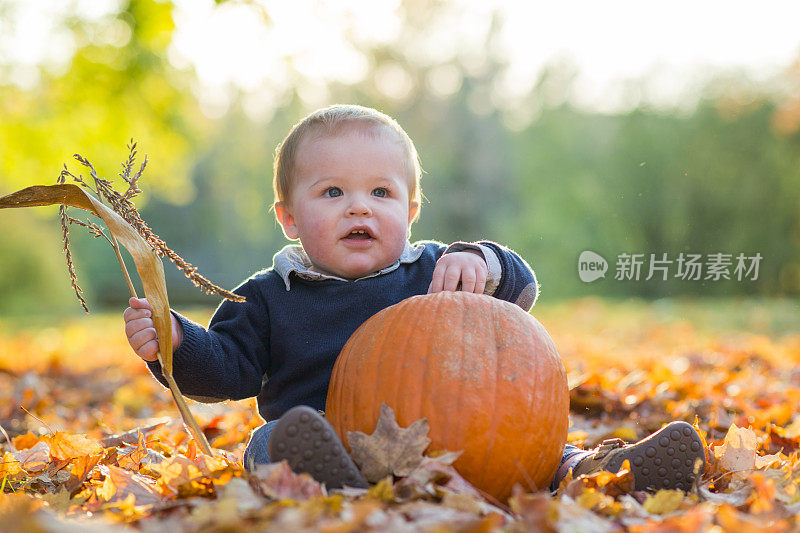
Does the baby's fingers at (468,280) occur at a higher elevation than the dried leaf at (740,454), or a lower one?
higher

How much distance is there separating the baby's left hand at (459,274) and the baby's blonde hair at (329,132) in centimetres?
38

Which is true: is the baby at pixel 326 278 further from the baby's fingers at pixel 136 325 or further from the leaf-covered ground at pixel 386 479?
the leaf-covered ground at pixel 386 479

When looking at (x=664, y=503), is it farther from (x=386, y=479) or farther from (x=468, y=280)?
(x=468, y=280)

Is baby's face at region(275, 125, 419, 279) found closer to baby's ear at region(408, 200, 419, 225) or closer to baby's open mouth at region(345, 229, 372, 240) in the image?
baby's open mouth at region(345, 229, 372, 240)

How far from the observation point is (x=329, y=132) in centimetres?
239

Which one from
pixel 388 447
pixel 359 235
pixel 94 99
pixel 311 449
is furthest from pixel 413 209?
pixel 94 99

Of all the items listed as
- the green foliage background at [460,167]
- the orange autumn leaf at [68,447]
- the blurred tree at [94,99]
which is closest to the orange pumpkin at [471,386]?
the orange autumn leaf at [68,447]

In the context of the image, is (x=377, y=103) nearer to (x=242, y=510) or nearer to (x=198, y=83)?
(x=198, y=83)

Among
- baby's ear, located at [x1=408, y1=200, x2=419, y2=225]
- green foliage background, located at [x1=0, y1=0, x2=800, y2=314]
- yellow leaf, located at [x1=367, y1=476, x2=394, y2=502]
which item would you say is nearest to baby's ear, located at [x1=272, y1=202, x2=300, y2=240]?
baby's ear, located at [x1=408, y1=200, x2=419, y2=225]

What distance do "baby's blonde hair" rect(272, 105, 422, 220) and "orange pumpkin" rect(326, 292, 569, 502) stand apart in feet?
2.33

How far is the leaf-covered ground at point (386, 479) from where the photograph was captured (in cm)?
138

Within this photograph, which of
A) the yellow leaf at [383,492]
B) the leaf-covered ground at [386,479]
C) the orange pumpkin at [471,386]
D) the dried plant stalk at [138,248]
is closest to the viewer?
the leaf-covered ground at [386,479]

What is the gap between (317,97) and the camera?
70.6 feet

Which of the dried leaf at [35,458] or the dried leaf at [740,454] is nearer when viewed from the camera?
the dried leaf at [740,454]
